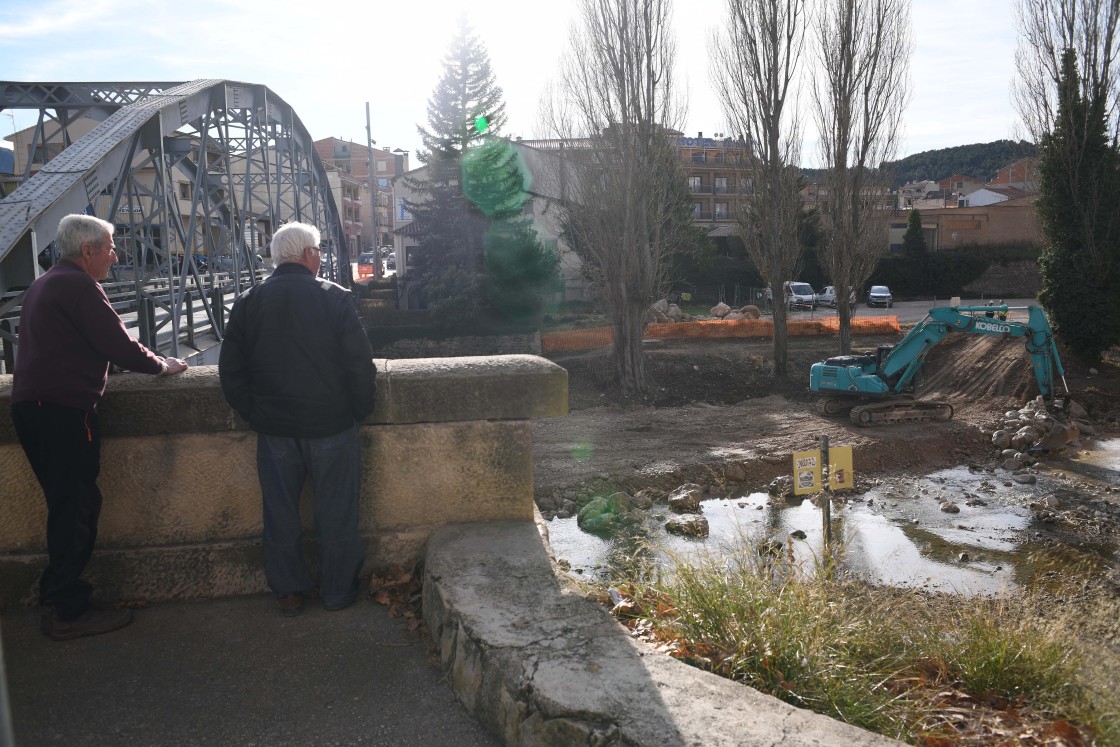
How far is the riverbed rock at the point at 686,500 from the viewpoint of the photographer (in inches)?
506

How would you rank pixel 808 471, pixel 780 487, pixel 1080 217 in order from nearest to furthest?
pixel 808 471, pixel 780 487, pixel 1080 217

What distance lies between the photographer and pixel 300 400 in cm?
356

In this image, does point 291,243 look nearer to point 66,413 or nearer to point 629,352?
point 66,413

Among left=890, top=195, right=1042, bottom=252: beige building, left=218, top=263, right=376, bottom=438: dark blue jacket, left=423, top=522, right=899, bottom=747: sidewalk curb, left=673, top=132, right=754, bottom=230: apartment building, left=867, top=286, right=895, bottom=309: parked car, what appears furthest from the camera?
left=673, top=132, right=754, bottom=230: apartment building

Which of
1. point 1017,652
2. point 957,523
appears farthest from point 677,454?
point 1017,652

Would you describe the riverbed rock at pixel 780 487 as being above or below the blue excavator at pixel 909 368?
below

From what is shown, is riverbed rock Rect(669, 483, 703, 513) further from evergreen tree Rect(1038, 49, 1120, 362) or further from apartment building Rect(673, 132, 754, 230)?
apartment building Rect(673, 132, 754, 230)

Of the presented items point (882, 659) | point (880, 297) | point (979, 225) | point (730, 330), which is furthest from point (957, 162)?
point (882, 659)

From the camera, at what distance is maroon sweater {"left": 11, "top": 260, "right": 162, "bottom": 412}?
11.2ft

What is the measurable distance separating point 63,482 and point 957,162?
143 metres

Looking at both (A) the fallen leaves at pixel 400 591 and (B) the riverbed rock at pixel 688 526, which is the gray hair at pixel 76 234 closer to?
(A) the fallen leaves at pixel 400 591

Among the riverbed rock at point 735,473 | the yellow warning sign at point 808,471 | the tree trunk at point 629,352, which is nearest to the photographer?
the yellow warning sign at point 808,471

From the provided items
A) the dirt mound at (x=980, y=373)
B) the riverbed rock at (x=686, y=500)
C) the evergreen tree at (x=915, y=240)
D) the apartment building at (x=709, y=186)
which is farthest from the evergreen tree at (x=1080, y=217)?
the apartment building at (x=709, y=186)

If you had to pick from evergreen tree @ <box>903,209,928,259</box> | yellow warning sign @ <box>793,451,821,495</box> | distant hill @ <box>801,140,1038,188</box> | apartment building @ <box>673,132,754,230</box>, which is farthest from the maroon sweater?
distant hill @ <box>801,140,1038,188</box>
